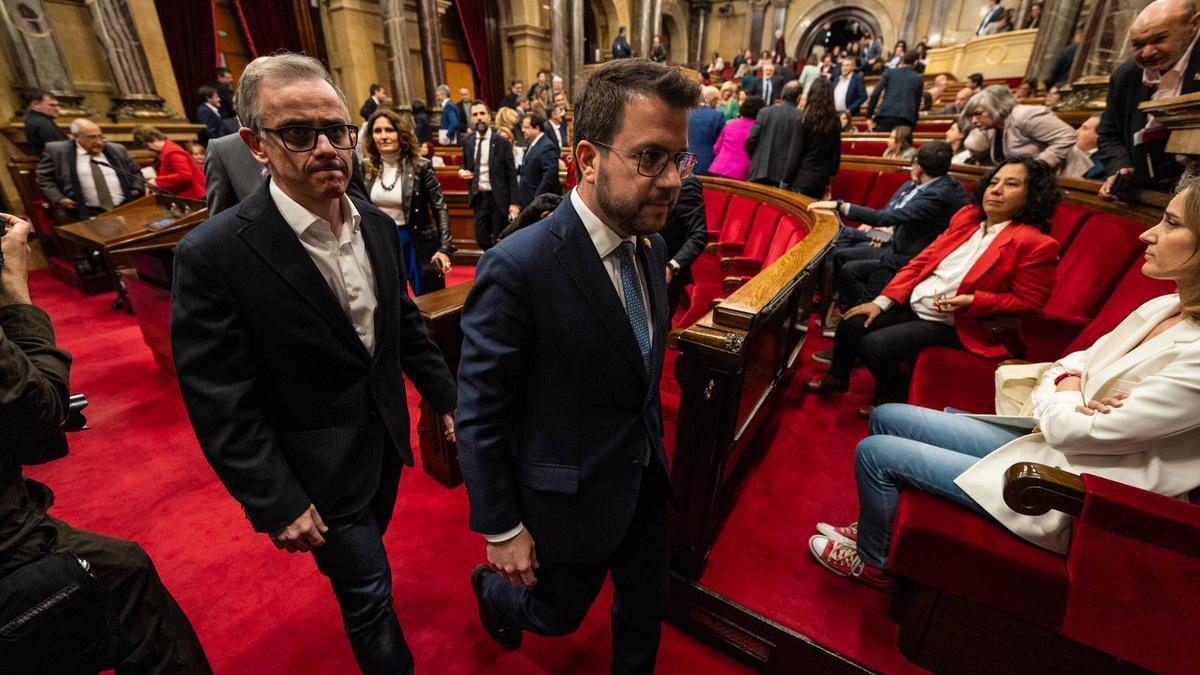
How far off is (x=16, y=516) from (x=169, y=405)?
2.60m

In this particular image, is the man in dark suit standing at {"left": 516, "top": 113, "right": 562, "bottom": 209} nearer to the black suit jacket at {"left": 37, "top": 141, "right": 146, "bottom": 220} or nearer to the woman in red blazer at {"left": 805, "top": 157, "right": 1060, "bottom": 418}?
the woman in red blazer at {"left": 805, "top": 157, "right": 1060, "bottom": 418}

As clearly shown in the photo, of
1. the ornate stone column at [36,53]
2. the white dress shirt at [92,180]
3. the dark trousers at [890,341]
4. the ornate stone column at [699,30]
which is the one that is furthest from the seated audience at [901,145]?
the ornate stone column at [699,30]

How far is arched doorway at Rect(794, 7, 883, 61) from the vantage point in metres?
16.5

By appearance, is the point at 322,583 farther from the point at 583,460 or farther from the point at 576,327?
the point at 576,327

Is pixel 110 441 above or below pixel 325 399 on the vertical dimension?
below

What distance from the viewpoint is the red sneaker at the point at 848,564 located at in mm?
1655

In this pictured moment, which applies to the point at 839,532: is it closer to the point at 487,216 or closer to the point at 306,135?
the point at 306,135

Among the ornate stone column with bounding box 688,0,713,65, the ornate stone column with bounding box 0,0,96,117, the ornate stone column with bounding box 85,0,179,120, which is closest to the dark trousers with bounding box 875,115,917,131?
the ornate stone column with bounding box 85,0,179,120

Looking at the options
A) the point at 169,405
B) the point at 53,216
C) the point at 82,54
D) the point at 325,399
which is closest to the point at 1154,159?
the point at 325,399

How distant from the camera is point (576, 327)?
0.96 meters

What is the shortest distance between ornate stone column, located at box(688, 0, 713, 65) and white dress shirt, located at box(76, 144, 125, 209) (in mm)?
18601

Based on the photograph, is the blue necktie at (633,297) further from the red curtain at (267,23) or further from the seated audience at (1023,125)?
the red curtain at (267,23)

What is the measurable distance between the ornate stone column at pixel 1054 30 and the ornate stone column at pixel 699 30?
12892 millimetres

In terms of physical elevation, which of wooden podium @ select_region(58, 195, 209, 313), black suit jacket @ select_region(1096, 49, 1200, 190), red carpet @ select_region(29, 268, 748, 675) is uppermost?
black suit jacket @ select_region(1096, 49, 1200, 190)
